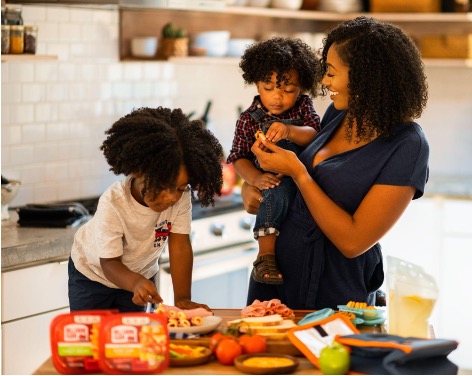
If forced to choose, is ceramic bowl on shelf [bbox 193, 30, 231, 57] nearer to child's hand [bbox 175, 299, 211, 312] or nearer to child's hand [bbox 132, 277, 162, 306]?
child's hand [bbox 175, 299, 211, 312]

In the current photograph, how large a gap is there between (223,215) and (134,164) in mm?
2245

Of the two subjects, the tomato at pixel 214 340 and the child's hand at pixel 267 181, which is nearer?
the tomato at pixel 214 340

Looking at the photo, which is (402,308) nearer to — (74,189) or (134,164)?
(134,164)

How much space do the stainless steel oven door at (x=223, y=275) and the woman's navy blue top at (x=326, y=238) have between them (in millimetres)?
1603

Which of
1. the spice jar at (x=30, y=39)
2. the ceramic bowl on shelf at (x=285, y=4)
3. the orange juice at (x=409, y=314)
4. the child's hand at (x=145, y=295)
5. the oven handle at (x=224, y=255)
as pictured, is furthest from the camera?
the ceramic bowl on shelf at (x=285, y=4)

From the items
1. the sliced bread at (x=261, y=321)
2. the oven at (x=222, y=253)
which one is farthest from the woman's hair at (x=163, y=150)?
the oven at (x=222, y=253)

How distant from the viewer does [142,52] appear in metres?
4.56

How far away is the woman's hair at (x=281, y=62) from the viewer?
2830mm

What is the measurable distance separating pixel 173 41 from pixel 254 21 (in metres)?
0.89

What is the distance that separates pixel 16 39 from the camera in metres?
3.62

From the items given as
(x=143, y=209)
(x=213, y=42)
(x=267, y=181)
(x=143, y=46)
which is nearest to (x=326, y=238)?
(x=267, y=181)

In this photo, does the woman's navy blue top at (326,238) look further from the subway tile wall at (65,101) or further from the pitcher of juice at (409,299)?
the subway tile wall at (65,101)

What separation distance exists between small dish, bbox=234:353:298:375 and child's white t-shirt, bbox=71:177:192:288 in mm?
547

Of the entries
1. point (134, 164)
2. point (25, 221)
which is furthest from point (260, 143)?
point (25, 221)
